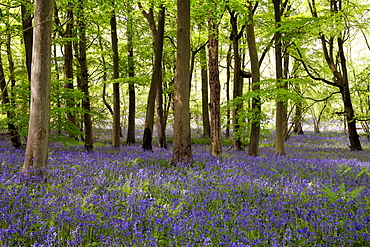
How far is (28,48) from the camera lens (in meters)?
11.0

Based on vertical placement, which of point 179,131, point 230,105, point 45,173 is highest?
point 230,105

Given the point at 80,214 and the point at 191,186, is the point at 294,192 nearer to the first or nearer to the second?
the point at 191,186

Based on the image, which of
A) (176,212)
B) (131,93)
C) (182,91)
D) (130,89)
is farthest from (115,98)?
(176,212)

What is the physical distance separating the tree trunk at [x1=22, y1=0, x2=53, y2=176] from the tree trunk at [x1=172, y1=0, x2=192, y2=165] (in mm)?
3726

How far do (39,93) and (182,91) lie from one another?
398cm

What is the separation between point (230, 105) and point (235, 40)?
15.1 ft

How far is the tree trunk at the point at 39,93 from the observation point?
20.4 feet

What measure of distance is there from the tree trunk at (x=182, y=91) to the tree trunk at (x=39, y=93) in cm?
373

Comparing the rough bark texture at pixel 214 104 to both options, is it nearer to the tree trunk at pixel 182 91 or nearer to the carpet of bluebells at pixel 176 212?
the tree trunk at pixel 182 91

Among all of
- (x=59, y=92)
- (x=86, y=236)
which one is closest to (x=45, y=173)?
(x=86, y=236)

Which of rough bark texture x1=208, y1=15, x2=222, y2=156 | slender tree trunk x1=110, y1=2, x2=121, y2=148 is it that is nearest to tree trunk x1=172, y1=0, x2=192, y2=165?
rough bark texture x1=208, y1=15, x2=222, y2=156

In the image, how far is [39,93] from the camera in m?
6.23

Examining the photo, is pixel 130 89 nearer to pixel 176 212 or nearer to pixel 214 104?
pixel 214 104

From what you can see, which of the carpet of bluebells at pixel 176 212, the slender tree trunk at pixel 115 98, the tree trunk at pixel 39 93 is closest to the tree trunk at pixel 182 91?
the carpet of bluebells at pixel 176 212
